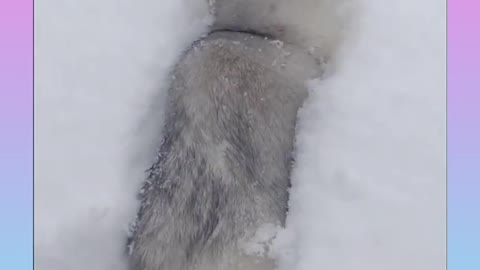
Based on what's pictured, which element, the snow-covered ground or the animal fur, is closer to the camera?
the animal fur

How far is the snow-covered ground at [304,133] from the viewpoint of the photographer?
1537mm

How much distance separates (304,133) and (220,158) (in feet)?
0.90

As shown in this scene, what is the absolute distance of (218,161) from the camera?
133 centimetres

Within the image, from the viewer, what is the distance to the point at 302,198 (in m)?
1.51

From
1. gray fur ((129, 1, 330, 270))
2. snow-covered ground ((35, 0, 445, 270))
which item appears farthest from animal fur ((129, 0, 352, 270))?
snow-covered ground ((35, 0, 445, 270))

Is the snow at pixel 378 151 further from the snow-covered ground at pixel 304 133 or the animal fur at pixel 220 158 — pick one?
the animal fur at pixel 220 158

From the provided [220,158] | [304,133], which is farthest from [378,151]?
[220,158]

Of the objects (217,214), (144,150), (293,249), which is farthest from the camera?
(144,150)

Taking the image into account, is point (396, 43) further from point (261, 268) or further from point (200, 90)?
point (261, 268)

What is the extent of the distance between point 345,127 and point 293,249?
324 millimetres

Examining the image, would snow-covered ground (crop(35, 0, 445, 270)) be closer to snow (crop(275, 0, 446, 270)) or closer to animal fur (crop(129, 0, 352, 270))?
snow (crop(275, 0, 446, 270))

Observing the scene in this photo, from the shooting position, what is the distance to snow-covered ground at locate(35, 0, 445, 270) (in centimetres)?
154

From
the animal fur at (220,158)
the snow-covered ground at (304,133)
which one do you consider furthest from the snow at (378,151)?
the animal fur at (220,158)

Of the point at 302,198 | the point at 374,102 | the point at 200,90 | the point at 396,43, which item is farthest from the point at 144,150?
the point at 396,43
